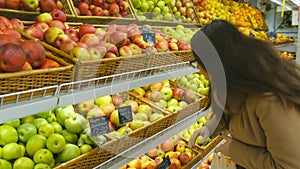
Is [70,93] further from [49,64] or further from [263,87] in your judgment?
[263,87]

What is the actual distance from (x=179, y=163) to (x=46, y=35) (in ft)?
3.73

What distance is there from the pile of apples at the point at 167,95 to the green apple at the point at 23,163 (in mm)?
946

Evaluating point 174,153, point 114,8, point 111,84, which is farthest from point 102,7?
point 174,153

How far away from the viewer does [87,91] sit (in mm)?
1189

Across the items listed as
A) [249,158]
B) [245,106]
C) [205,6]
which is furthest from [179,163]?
[205,6]

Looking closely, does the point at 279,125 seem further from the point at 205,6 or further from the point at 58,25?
the point at 205,6

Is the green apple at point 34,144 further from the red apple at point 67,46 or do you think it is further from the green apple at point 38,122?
the red apple at point 67,46

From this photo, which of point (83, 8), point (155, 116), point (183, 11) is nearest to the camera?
point (155, 116)

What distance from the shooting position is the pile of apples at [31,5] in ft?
5.34

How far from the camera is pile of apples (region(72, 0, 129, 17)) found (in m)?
2.02

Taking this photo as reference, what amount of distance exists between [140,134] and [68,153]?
39cm

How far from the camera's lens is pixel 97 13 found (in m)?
Result: 2.08

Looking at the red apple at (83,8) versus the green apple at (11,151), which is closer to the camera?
the green apple at (11,151)

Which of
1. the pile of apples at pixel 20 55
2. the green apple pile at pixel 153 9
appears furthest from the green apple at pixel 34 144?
the green apple pile at pixel 153 9
